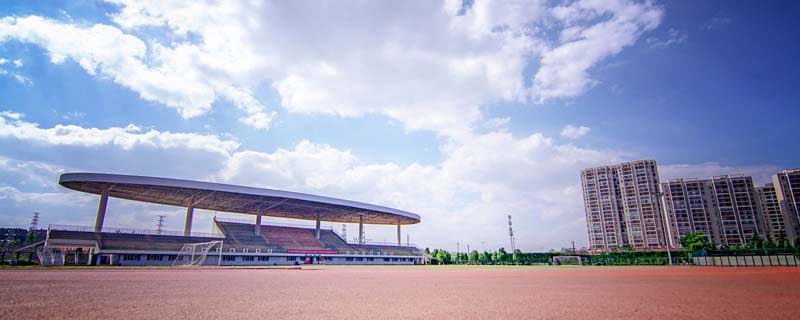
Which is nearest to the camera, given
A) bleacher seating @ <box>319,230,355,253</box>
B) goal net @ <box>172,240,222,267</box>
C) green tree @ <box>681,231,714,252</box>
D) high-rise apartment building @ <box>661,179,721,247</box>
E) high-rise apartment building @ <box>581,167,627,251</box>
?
goal net @ <box>172,240,222,267</box>

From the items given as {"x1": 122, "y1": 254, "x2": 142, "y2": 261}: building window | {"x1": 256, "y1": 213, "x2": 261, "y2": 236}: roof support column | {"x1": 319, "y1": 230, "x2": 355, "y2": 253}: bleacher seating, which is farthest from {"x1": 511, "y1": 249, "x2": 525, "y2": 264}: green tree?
{"x1": 122, "y1": 254, "x2": 142, "y2": 261}: building window

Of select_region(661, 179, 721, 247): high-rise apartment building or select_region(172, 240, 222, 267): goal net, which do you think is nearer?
select_region(172, 240, 222, 267): goal net

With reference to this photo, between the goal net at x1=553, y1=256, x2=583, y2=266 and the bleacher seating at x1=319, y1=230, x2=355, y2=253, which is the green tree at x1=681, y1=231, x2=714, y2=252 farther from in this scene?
the bleacher seating at x1=319, y1=230, x2=355, y2=253

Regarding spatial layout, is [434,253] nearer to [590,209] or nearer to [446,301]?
[590,209]

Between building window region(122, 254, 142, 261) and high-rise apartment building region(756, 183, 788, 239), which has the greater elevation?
high-rise apartment building region(756, 183, 788, 239)

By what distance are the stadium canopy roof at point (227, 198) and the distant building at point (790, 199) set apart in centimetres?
7713

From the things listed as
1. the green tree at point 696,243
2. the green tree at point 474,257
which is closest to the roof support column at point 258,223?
the green tree at point 474,257

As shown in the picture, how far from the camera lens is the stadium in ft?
142

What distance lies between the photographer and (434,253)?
78.6 metres

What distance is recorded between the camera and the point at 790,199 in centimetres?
7631

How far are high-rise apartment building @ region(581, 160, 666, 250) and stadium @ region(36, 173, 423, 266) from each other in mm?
42989

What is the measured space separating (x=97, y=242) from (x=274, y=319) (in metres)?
51.1

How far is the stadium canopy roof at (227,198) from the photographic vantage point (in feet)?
146

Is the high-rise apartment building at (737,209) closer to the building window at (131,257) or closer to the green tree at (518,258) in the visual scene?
the green tree at (518,258)
